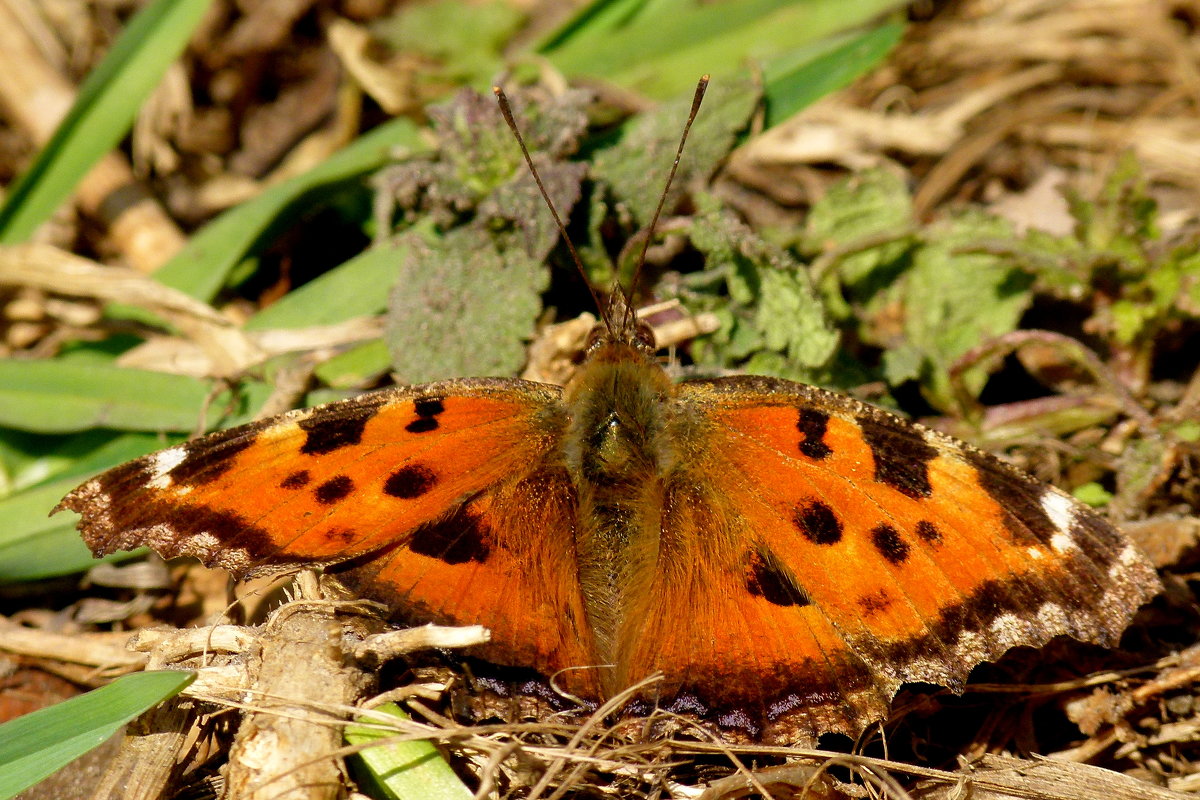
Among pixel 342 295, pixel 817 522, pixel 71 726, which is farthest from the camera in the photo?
pixel 342 295

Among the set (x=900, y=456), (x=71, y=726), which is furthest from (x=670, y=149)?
(x=71, y=726)

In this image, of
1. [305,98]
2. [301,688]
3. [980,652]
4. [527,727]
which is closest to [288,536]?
[301,688]

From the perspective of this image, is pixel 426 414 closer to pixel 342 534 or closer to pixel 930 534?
pixel 342 534

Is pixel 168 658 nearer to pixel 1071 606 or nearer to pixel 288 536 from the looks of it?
pixel 288 536

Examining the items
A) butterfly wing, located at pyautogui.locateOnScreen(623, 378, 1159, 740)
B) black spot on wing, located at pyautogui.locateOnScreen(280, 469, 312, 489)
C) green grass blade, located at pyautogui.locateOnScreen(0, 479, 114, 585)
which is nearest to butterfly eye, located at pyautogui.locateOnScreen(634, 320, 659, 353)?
butterfly wing, located at pyautogui.locateOnScreen(623, 378, 1159, 740)

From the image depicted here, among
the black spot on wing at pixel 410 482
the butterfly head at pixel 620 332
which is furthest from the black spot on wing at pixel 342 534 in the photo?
the butterfly head at pixel 620 332

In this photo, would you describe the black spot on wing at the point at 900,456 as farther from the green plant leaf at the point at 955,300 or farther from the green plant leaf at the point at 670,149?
the green plant leaf at the point at 670,149

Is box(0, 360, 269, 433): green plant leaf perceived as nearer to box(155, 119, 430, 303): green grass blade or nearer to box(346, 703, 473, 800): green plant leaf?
box(155, 119, 430, 303): green grass blade
